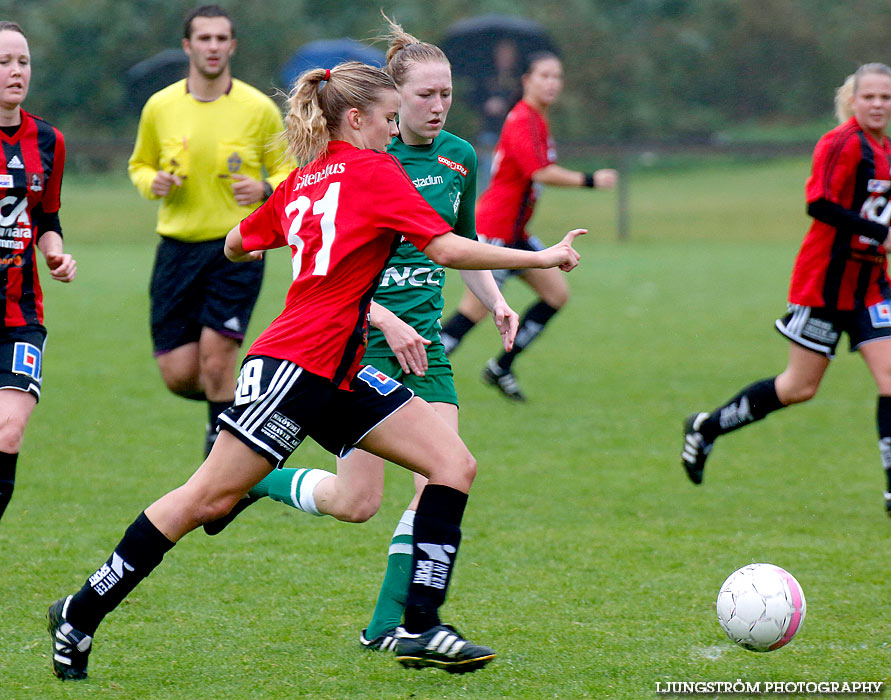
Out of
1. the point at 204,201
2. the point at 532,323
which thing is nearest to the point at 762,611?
the point at 204,201

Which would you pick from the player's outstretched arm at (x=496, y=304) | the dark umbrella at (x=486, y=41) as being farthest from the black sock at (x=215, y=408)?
the dark umbrella at (x=486, y=41)

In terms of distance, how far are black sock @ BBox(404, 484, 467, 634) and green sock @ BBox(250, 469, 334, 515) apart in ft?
1.79

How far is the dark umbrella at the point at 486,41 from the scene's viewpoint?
96.7 ft

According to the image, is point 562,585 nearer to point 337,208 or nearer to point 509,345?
point 509,345

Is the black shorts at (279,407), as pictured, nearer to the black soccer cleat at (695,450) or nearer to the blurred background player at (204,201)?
the blurred background player at (204,201)

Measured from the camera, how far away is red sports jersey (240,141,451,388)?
352cm

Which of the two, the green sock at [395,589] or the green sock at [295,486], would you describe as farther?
the green sock at [295,486]

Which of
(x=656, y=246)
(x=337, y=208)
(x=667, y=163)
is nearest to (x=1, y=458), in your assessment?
(x=337, y=208)

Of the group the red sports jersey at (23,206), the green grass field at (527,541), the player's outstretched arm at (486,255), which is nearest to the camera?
the player's outstretched arm at (486,255)

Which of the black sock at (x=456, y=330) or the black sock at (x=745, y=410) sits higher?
the black sock at (x=456, y=330)

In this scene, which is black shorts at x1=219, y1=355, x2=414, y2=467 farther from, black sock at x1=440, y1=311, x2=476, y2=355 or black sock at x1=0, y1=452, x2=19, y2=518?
black sock at x1=440, y1=311, x2=476, y2=355

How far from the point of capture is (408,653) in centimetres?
358

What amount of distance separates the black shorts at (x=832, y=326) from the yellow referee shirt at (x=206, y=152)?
263 cm

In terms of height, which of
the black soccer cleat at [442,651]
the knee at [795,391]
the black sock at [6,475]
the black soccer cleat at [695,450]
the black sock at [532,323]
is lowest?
the black soccer cleat at [442,651]
